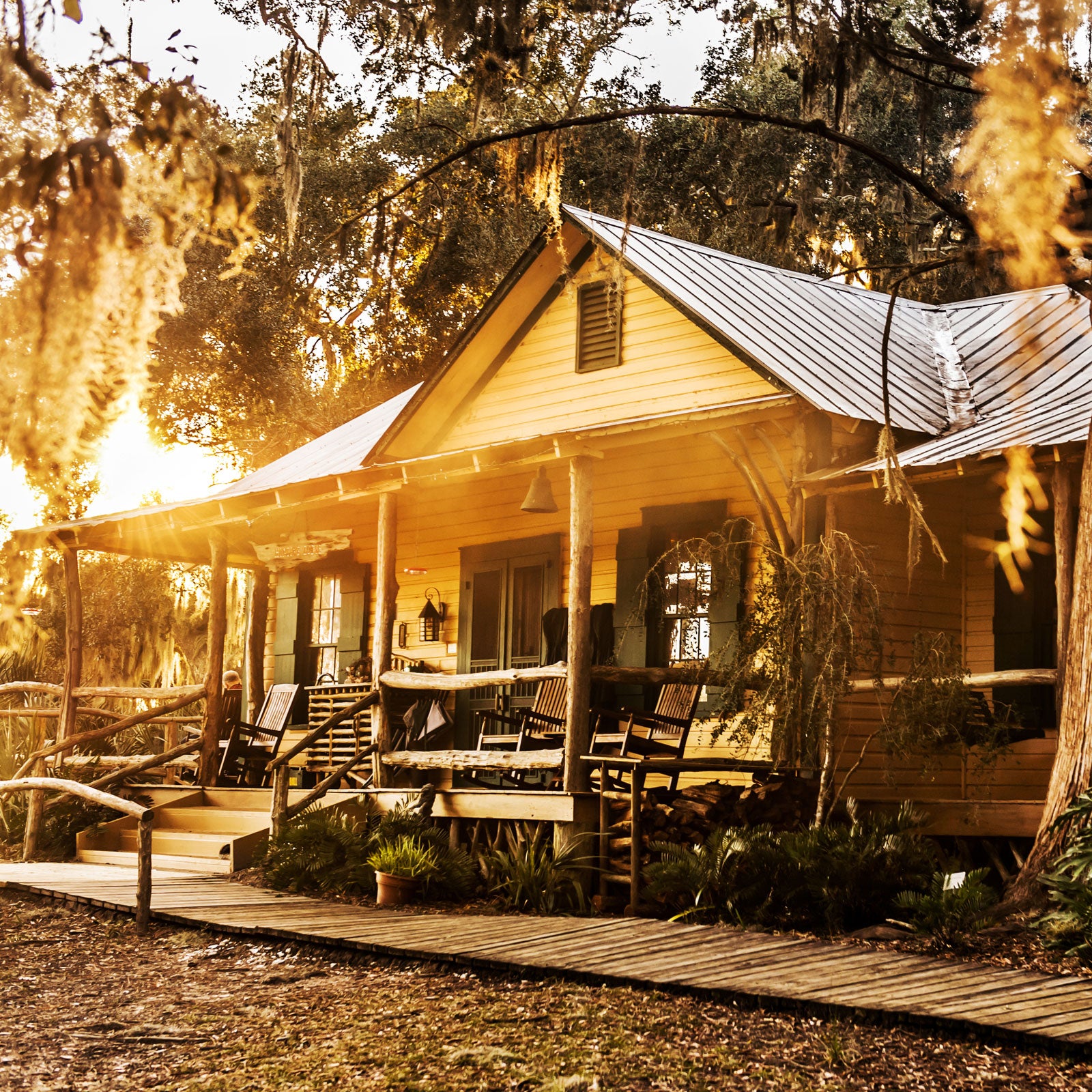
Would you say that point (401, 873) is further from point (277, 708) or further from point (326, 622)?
point (326, 622)

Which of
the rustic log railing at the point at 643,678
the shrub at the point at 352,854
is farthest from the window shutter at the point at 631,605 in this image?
the shrub at the point at 352,854

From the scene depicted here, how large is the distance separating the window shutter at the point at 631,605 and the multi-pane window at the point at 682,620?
7.7 inches

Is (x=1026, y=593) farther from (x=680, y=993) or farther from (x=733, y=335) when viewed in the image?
(x=680, y=993)

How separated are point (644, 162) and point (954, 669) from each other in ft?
54.0

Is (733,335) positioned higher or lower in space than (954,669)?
higher

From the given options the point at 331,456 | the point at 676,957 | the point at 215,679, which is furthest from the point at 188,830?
the point at 676,957

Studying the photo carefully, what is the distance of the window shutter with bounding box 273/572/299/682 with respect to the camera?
51.2ft

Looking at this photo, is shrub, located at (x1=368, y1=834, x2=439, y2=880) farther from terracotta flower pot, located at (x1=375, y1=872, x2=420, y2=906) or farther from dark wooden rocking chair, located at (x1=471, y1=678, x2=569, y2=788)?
dark wooden rocking chair, located at (x1=471, y1=678, x2=569, y2=788)

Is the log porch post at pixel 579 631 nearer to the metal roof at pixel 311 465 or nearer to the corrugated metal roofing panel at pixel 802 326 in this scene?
the corrugated metal roofing panel at pixel 802 326

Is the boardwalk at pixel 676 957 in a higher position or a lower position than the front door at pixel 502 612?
lower

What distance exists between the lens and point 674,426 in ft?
30.9

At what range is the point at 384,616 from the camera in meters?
11.6

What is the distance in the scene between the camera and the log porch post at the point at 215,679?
43.8ft

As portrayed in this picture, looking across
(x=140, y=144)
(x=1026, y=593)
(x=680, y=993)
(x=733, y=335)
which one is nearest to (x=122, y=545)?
(x=733, y=335)
